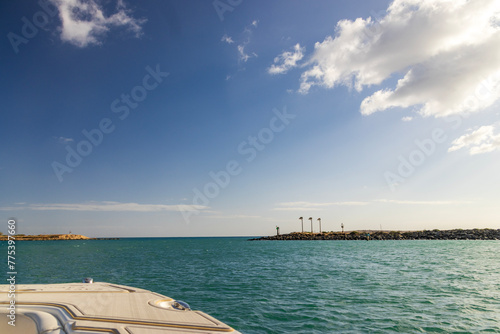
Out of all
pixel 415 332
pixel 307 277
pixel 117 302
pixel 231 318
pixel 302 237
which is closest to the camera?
pixel 117 302

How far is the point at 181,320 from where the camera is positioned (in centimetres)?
461

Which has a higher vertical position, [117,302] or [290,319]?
[117,302]

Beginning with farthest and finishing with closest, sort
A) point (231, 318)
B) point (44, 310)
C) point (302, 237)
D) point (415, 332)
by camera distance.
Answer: point (302, 237) < point (231, 318) < point (415, 332) < point (44, 310)

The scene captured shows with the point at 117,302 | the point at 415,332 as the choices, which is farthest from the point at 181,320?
the point at 415,332

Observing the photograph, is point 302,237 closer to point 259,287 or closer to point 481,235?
point 481,235

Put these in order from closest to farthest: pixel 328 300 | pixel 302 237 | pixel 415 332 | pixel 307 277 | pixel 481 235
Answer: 1. pixel 415 332
2. pixel 328 300
3. pixel 307 277
4. pixel 481 235
5. pixel 302 237

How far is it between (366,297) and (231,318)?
762 cm

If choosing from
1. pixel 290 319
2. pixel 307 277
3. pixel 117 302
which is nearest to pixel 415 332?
pixel 290 319

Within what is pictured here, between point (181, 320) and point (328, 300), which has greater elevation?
point (181, 320)

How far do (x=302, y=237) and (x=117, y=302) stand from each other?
458 feet

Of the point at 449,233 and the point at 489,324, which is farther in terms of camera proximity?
the point at 449,233

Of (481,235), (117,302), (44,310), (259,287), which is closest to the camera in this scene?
(44,310)

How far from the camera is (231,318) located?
11.5 metres

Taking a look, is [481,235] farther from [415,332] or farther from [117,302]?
[117,302]
